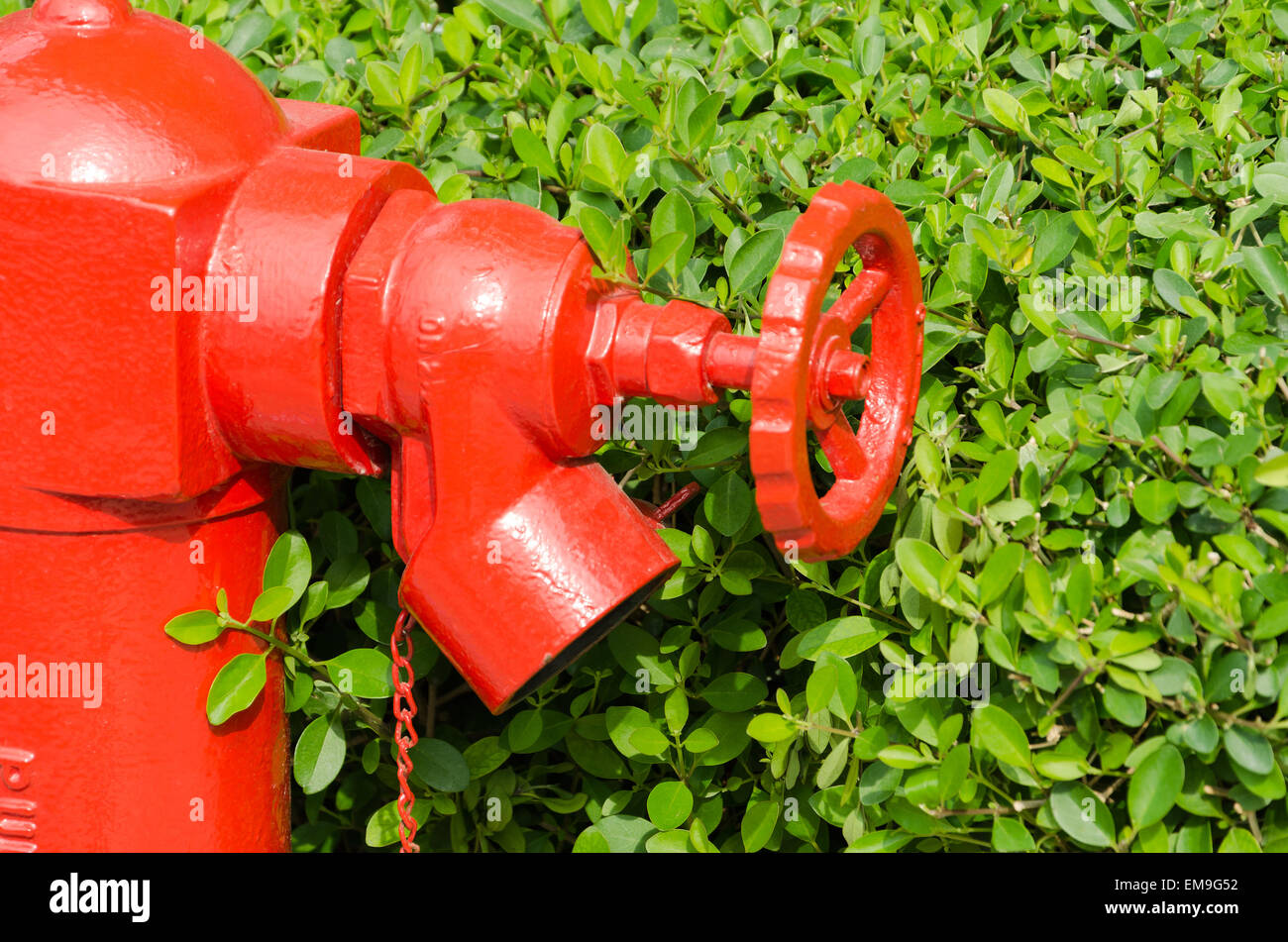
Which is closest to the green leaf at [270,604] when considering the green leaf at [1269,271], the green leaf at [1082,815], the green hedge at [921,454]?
the green hedge at [921,454]

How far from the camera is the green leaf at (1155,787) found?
1.29 meters

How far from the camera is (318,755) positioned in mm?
1633

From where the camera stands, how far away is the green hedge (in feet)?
4.42

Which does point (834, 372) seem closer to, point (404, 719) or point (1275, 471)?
point (1275, 471)

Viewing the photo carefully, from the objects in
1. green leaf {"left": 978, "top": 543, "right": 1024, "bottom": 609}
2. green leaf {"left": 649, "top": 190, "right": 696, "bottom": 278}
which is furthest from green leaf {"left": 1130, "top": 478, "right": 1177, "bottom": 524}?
green leaf {"left": 649, "top": 190, "right": 696, "bottom": 278}

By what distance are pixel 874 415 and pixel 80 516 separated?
79 cm

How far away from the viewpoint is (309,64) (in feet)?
6.50

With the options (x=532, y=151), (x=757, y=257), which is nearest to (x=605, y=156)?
(x=532, y=151)

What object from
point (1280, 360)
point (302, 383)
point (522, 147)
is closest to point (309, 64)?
point (522, 147)

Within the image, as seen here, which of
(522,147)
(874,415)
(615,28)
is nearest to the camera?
(874,415)

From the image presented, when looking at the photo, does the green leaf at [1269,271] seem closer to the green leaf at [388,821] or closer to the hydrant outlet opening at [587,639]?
the hydrant outlet opening at [587,639]

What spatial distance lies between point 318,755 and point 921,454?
748 mm

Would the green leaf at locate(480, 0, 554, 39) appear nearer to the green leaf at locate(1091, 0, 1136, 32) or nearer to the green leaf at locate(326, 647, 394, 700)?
the green leaf at locate(1091, 0, 1136, 32)

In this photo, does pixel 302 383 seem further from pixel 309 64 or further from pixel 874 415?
pixel 309 64
